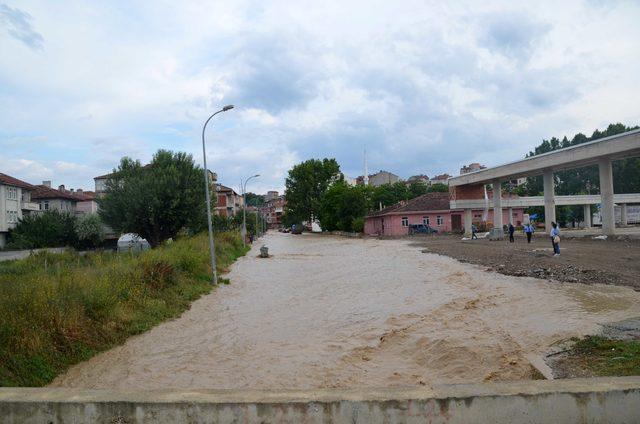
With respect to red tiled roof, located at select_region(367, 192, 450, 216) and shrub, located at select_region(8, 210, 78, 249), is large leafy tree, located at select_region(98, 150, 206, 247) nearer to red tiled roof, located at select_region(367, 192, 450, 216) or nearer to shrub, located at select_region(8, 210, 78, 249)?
shrub, located at select_region(8, 210, 78, 249)

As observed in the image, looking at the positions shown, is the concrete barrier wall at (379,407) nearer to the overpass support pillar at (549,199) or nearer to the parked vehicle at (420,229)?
the overpass support pillar at (549,199)

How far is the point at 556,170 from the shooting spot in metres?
41.0

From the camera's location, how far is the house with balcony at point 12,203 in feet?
166

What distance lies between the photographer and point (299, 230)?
105 m

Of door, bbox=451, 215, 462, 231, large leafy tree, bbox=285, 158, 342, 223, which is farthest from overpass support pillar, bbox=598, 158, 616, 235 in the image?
large leafy tree, bbox=285, 158, 342, 223

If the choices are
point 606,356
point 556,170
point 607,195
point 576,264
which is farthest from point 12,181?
point 606,356

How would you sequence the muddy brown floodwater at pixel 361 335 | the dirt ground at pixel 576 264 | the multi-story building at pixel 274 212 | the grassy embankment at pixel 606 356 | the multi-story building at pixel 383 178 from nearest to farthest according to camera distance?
the grassy embankment at pixel 606 356 → the muddy brown floodwater at pixel 361 335 → the dirt ground at pixel 576 264 → the multi-story building at pixel 383 178 → the multi-story building at pixel 274 212

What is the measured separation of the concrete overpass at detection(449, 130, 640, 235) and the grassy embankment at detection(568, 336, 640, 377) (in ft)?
86.7

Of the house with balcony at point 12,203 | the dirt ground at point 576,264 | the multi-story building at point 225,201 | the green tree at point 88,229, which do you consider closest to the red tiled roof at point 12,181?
the house with balcony at point 12,203

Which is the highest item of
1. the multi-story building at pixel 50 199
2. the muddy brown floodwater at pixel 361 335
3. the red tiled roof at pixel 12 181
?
the red tiled roof at pixel 12 181

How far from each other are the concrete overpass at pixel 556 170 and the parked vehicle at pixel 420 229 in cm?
861

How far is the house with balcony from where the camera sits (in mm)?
50531

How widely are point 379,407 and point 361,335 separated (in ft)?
23.3

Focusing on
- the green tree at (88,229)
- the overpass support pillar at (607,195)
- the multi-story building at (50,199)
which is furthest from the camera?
the multi-story building at (50,199)
